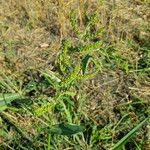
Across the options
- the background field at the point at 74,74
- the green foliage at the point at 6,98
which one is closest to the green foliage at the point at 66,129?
the background field at the point at 74,74

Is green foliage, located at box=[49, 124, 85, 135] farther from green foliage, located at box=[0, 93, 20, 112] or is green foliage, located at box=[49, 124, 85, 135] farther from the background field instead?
green foliage, located at box=[0, 93, 20, 112]

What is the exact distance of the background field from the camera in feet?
5.34

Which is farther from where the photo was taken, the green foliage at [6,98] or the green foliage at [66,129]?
the green foliage at [6,98]

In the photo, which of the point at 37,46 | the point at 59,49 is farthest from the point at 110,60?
the point at 37,46

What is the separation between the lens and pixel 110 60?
2025mm

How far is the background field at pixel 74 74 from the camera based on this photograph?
64.1 inches

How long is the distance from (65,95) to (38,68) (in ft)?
1.05

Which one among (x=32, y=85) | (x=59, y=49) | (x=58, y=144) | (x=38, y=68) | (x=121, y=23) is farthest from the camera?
(x=121, y=23)

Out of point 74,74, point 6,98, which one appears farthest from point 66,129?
point 6,98

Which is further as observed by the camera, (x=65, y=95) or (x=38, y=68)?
(x=38, y=68)

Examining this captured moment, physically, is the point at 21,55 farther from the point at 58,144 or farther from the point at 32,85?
the point at 58,144

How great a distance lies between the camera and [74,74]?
1.36 metres

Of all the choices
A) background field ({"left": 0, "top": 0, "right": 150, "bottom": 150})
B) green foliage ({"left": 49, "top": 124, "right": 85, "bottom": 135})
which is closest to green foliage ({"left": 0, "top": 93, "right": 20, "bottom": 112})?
background field ({"left": 0, "top": 0, "right": 150, "bottom": 150})

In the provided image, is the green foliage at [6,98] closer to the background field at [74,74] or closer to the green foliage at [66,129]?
the background field at [74,74]
